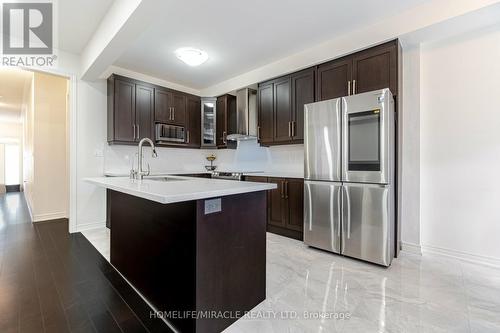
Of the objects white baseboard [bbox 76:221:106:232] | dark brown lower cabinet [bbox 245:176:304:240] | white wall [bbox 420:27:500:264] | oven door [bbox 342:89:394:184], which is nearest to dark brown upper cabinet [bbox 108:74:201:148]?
white baseboard [bbox 76:221:106:232]

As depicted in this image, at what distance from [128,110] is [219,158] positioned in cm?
220

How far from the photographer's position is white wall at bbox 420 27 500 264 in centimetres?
236

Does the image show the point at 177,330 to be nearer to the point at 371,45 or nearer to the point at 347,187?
the point at 347,187

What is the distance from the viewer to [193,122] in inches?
189

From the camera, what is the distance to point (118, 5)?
227 centimetres

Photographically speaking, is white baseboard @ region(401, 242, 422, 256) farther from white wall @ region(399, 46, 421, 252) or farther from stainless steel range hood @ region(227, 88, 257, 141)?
stainless steel range hood @ region(227, 88, 257, 141)

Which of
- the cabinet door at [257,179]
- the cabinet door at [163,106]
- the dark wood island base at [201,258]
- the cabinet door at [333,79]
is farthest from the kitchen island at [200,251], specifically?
the cabinet door at [163,106]

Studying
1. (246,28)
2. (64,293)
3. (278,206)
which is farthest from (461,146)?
(64,293)

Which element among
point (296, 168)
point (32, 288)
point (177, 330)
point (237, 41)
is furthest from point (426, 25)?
point (32, 288)

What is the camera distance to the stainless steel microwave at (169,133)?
4.20 m

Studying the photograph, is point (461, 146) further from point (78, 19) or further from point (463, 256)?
point (78, 19)

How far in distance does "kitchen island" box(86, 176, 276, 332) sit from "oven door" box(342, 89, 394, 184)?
1334 mm

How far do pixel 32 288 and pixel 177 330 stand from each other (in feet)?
4.81

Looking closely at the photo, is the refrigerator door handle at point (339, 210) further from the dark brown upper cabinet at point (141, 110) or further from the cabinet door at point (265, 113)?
the dark brown upper cabinet at point (141, 110)
